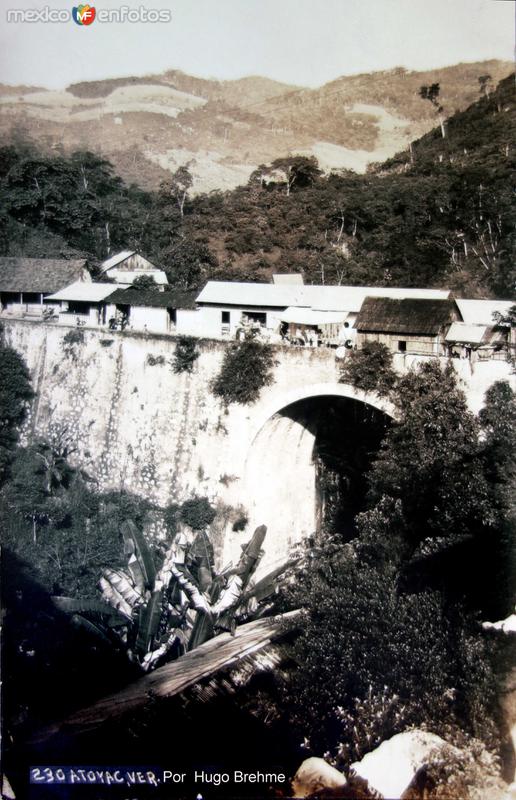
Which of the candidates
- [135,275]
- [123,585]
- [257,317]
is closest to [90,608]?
[123,585]

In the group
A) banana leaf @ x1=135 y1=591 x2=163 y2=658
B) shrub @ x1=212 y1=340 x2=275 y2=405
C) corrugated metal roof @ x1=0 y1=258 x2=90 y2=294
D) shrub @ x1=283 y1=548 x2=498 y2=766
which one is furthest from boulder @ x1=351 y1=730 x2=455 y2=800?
corrugated metal roof @ x1=0 y1=258 x2=90 y2=294

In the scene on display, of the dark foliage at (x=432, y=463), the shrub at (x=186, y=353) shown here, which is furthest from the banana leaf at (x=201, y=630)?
the shrub at (x=186, y=353)

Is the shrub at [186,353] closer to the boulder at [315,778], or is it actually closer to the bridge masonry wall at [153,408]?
the bridge masonry wall at [153,408]

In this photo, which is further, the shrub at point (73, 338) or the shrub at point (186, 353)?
the shrub at point (73, 338)

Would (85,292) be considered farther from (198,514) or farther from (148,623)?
(148,623)

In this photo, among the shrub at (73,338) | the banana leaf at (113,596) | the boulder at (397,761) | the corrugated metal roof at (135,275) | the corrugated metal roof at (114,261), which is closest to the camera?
the boulder at (397,761)

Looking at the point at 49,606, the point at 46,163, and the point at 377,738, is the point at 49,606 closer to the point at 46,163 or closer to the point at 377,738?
the point at 377,738
